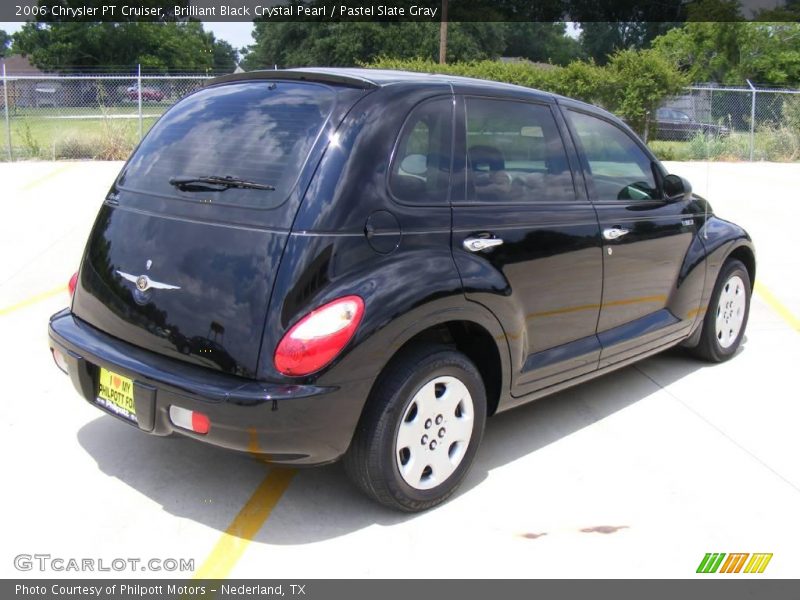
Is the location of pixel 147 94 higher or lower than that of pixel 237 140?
higher

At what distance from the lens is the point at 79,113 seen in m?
21.7

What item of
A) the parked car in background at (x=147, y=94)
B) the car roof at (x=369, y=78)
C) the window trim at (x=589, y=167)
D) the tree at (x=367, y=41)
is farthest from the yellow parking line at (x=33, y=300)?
the tree at (x=367, y=41)

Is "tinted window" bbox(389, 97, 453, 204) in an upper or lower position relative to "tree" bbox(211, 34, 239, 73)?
lower

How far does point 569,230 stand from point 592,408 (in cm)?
127

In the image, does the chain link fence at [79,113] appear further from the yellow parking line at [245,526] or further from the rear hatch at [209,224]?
the yellow parking line at [245,526]

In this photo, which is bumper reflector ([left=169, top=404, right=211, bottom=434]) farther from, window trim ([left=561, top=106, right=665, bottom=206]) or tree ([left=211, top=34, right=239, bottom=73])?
tree ([left=211, top=34, right=239, bottom=73])

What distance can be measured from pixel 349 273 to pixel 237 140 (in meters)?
0.87

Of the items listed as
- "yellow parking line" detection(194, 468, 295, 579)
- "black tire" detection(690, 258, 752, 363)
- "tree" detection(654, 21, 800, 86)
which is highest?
"tree" detection(654, 21, 800, 86)

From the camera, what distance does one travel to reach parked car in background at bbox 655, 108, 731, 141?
2145cm

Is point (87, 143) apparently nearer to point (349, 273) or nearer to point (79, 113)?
point (79, 113)

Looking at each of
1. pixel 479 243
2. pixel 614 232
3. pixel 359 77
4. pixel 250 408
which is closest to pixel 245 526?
pixel 250 408

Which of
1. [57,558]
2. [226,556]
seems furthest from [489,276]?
[57,558]

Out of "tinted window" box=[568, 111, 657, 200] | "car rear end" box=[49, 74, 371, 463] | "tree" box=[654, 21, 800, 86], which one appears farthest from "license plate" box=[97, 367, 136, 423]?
"tree" box=[654, 21, 800, 86]

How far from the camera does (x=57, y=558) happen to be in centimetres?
308
